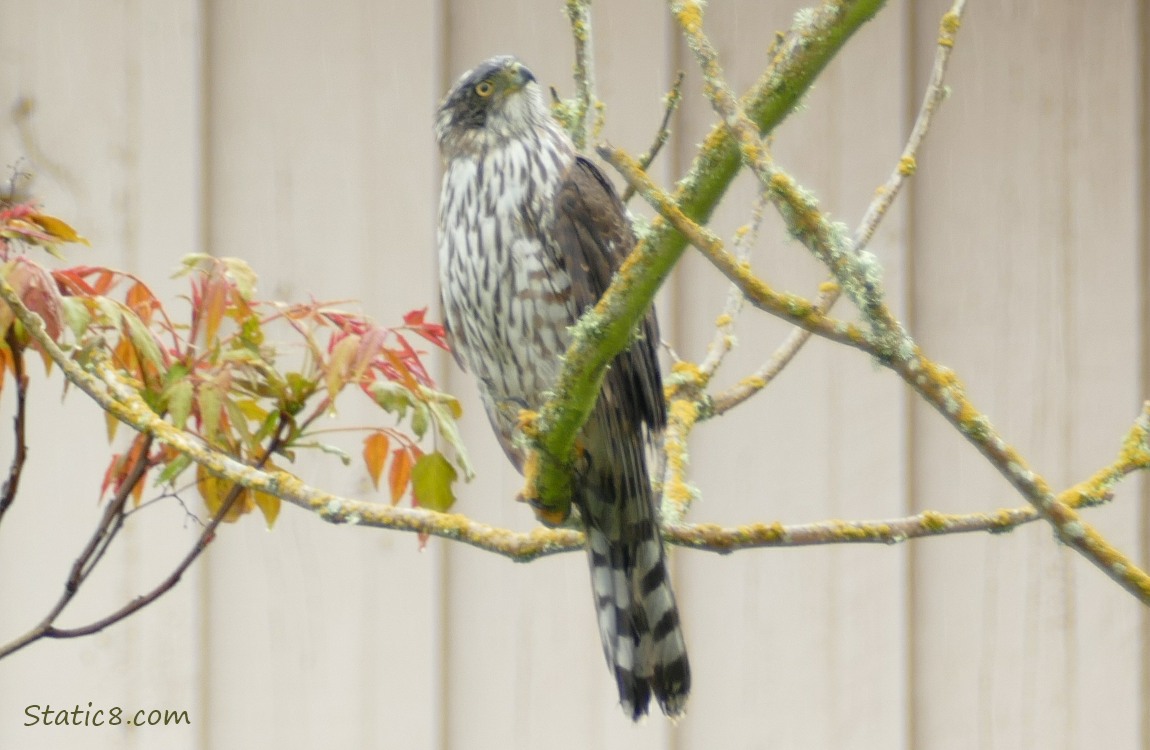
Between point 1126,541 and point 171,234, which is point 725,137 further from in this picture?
point 1126,541

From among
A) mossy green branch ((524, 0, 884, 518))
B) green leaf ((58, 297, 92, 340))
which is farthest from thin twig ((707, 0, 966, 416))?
green leaf ((58, 297, 92, 340))

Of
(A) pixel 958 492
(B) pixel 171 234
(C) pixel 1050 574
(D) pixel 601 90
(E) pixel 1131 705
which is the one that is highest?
(D) pixel 601 90

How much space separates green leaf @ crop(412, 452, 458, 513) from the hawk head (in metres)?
0.52

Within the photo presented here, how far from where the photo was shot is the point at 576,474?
1.38 meters

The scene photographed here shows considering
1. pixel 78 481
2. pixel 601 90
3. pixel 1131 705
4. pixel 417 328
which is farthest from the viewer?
Result: pixel 1131 705

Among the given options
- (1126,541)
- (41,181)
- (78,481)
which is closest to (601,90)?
(41,181)

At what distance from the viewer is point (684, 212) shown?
82cm

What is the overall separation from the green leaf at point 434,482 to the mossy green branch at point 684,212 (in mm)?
276

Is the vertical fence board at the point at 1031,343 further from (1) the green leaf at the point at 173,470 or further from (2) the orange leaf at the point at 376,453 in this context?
(1) the green leaf at the point at 173,470

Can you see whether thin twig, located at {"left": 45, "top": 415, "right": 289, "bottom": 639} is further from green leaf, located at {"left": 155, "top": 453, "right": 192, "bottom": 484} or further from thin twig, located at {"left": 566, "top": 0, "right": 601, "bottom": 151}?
thin twig, located at {"left": 566, "top": 0, "right": 601, "bottom": 151}

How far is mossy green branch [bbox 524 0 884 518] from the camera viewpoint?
723mm

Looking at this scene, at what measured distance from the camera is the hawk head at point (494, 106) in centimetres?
173

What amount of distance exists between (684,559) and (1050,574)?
2.35 feet

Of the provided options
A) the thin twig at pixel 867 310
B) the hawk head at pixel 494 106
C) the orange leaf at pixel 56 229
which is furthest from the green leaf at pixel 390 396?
the thin twig at pixel 867 310
